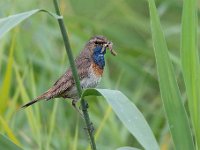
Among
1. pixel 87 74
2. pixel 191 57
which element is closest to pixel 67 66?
pixel 87 74

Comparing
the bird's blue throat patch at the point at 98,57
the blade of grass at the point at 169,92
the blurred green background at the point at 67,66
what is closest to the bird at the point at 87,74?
the bird's blue throat patch at the point at 98,57

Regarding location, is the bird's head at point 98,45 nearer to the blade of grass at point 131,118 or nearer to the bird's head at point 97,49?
the bird's head at point 97,49

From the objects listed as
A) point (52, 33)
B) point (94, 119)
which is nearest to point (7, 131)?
point (94, 119)

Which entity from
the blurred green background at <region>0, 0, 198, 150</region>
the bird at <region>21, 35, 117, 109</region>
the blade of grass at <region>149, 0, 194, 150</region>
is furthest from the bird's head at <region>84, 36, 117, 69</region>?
the blade of grass at <region>149, 0, 194, 150</region>

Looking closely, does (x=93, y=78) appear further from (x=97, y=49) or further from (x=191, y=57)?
(x=191, y=57)

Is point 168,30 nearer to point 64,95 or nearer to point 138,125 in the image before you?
point 64,95

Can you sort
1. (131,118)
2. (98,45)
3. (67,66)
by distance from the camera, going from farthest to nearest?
1. (67,66)
2. (98,45)
3. (131,118)

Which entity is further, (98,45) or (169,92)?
(98,45)
